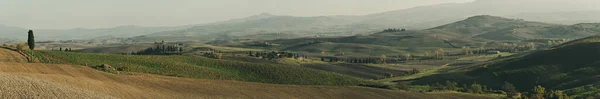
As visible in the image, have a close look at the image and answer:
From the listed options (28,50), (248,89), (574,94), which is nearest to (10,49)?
(28,50)

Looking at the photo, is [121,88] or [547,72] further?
[547,72]

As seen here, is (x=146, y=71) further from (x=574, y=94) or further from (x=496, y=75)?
(x=496, y=75)

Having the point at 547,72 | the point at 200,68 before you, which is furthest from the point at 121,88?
the point at 547,72

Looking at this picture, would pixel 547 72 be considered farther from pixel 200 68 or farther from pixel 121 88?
pixel 121 88

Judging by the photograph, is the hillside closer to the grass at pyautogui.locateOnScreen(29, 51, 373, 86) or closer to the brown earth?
the grass at pyautogui.locateOnScreen(29, 51, 373, 86)

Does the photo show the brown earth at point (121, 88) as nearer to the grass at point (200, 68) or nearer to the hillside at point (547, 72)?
the grass at point (200, 68)

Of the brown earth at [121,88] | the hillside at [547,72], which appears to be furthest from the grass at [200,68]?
the hillside at [547,72]

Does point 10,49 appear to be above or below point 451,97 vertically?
above
